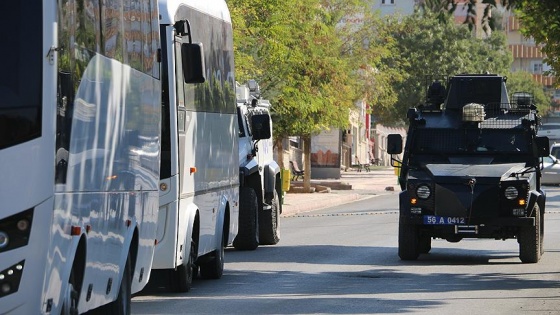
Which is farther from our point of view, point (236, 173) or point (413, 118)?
point (413, 118)

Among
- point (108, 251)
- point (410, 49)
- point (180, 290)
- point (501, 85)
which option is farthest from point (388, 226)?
point (410, 49)

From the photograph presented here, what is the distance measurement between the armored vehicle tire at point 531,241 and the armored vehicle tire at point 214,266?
502cm

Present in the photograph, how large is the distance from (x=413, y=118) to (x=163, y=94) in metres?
8.05

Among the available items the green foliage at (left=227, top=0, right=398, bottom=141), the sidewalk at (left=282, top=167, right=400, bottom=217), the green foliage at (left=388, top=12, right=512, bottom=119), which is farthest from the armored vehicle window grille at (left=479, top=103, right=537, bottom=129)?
the green foliage at (left=388, top=12, right=512, bottom=119)

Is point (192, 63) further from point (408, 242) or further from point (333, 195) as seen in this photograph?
point (333, 195)

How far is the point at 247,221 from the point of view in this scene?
76.5ft

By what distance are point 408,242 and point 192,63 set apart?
706 cm

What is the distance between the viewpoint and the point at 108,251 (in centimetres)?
1066

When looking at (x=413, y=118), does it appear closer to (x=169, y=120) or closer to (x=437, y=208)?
(x=437, y=208)

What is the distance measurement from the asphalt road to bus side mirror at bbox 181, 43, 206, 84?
2353 millimetres

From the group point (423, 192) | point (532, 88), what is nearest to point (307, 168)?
point (423, 192)

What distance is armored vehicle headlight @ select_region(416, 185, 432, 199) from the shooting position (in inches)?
832

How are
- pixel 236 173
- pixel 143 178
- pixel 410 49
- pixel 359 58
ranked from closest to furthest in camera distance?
pixel 143 178
pixel 236 173
pixel 359 58
pixel 410 49

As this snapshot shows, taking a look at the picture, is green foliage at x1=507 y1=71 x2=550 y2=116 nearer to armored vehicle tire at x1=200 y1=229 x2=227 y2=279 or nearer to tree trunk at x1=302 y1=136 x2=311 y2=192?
tree trunk at x1=302 y1=136 x2=311 y2=192
